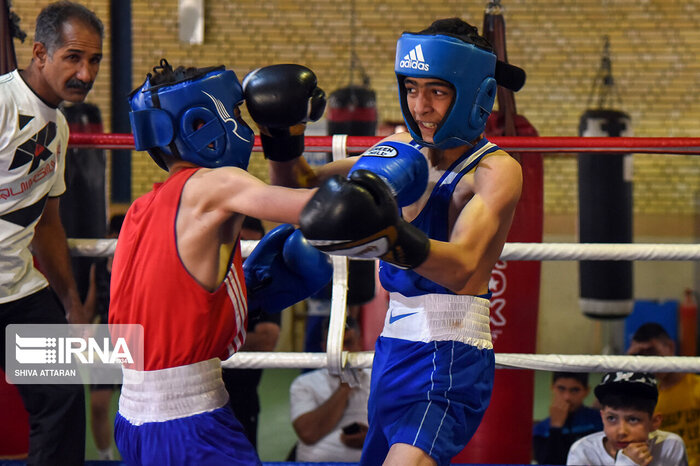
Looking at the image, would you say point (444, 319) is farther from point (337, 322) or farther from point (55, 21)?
point (55, 21)

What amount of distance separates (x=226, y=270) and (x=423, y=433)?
51cm

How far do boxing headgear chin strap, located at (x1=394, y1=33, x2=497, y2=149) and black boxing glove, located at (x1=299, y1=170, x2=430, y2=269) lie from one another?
345 millimetres

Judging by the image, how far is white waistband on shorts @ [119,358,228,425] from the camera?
1.54m

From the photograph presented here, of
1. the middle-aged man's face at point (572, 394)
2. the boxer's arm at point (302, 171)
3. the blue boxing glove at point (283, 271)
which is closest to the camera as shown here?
the blue boxing glove at point (283, 271)

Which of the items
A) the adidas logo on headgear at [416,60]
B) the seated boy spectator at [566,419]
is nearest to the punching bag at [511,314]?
the seated boy spectator at [566,419]

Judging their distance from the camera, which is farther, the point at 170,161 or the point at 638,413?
the point at 638,413

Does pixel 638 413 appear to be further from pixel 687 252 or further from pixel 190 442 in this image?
pixel 190 442

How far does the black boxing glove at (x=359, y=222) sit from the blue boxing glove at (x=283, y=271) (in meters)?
0.36

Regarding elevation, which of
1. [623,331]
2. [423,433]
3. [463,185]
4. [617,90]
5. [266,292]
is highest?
[617,90]

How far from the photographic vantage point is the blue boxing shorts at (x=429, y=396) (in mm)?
1607

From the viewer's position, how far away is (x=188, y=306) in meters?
1.53

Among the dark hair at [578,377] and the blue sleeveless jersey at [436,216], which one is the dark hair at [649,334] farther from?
the blue sleeveless jersey at [436,216]

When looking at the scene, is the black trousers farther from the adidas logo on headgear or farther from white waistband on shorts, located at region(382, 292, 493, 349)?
the adidas logo on headgear

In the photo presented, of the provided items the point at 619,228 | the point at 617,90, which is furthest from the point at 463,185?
the point at 617,90
